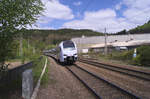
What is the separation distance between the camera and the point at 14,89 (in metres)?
6.95

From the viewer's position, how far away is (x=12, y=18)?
18.7 ft

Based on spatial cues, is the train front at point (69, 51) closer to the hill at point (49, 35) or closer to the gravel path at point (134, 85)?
the hill at point (49, 35)

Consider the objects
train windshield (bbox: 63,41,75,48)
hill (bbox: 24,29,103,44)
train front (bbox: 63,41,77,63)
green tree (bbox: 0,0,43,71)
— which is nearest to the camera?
green tree (bbox: 0,0,43,71)

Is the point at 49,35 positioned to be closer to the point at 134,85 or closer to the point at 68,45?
the point at 68,45

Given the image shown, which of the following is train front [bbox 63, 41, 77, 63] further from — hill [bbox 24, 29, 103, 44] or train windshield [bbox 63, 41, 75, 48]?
hill [bbox 24, 29, 103, 44]

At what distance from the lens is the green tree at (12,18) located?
5.51 metres

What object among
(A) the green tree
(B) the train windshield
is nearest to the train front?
(B) the train windshield

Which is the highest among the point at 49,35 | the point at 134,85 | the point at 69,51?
the point at 49,35

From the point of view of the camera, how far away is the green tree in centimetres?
551

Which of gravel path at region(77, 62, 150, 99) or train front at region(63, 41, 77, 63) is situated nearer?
gravel path at region(77, 62, 150, 99)

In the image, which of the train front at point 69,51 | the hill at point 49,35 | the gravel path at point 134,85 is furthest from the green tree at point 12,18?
the train front at point 69,51

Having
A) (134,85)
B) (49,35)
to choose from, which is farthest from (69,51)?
(49,35)

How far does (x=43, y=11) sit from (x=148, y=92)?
5992 mm

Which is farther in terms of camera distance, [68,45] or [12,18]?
[68,45]
